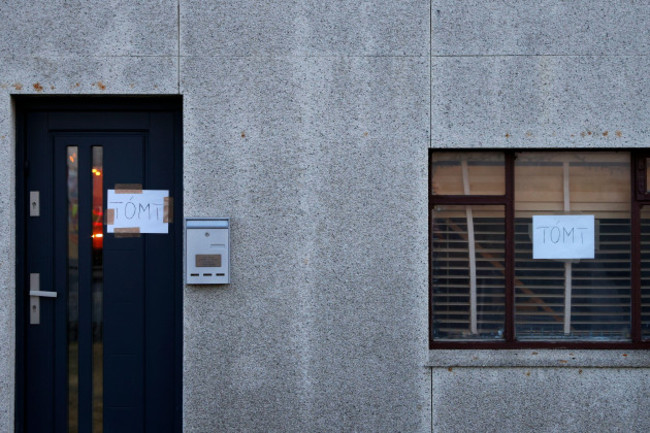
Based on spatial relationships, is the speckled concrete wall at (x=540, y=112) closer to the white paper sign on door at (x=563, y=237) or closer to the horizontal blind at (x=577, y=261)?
the horizontal blind at (x=577, y=261)

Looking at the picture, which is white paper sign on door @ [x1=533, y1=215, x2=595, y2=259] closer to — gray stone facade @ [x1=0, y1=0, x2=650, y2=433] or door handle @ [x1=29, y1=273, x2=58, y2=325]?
gray stone facade @ [x1=0, y1=0, x2=650, y2=433]

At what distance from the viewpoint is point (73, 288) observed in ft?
15.3

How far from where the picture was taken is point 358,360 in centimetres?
446

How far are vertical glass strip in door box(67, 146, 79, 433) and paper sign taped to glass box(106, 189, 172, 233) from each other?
268 mm

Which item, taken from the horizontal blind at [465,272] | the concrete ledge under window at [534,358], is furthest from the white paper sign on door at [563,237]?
the concrete ledge under window at [534,358]

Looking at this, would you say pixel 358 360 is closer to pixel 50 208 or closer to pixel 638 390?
pixel 638 390

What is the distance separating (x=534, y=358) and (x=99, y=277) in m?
3.38

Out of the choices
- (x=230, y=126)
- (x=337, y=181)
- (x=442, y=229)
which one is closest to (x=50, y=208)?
(x=230, y=126)

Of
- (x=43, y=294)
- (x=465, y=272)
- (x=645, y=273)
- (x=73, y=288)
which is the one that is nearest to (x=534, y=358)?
(x=465, y=272)

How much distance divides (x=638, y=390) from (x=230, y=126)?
143 inches

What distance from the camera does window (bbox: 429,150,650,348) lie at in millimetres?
A: 4621

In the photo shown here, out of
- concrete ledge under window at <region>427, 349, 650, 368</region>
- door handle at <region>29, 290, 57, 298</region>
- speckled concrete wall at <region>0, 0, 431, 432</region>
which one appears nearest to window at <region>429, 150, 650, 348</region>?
concrete ledge under window at <region>427, 349, 650, 368</region>

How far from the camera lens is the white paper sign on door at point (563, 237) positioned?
4.62 meters

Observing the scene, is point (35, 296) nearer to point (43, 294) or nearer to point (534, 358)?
point (43, 294)
